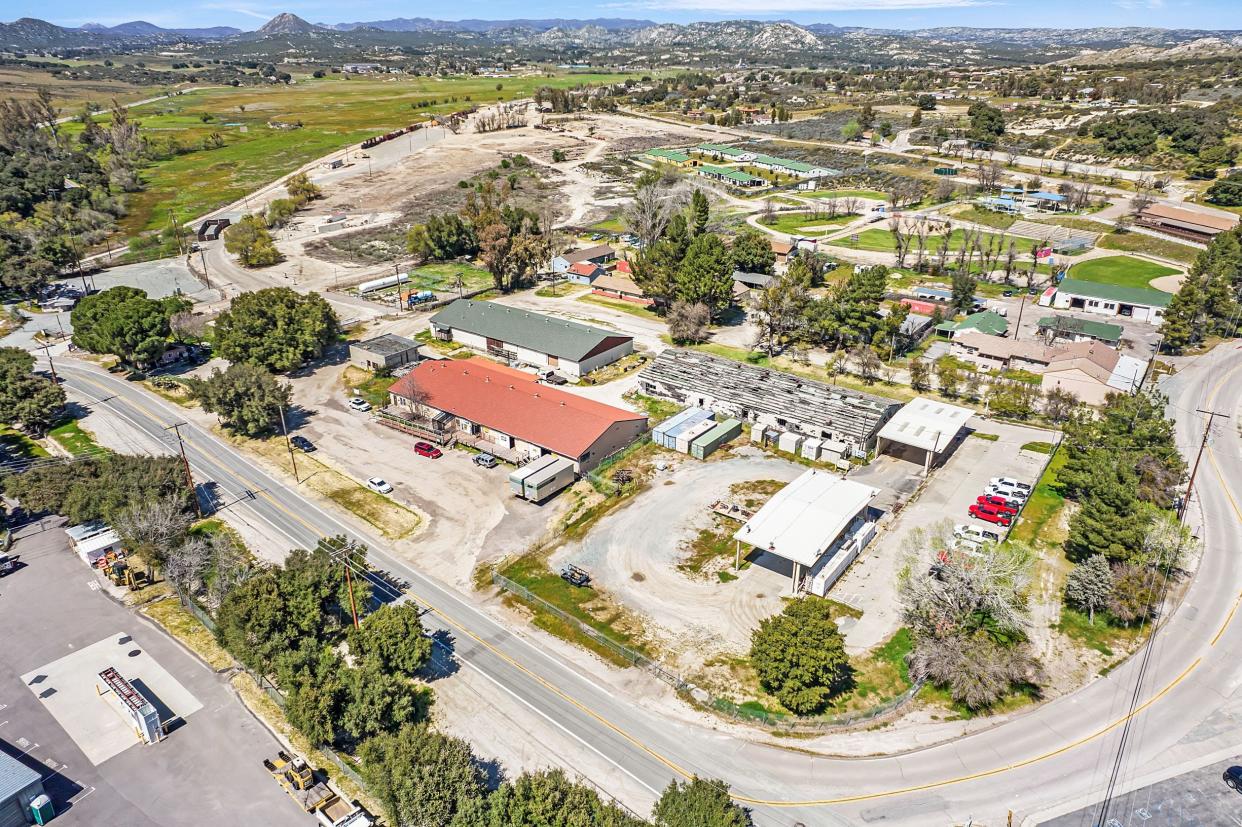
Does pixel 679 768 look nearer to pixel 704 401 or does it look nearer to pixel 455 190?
pixel 704 401

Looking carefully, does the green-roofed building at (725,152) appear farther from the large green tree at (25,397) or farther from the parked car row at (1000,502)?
the large green tree at (25,397)

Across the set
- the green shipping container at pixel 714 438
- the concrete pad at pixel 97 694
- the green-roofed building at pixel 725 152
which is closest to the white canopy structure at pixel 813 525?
the green shipping container at pixel 714 438

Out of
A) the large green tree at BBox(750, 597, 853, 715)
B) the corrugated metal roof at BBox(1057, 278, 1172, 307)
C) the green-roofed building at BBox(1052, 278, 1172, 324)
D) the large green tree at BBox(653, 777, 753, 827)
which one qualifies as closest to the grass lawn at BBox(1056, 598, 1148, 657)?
the large green tree at BBox(750, 597, 853, 715)

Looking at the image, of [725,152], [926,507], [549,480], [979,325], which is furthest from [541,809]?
[725,152]

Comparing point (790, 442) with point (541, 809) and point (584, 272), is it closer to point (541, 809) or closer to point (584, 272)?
point (541, 809)

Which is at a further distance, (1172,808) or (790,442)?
(790,442)
